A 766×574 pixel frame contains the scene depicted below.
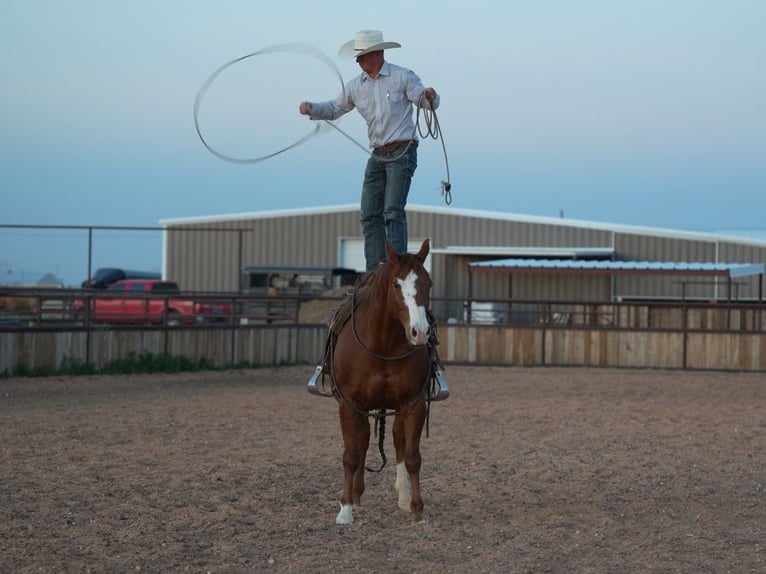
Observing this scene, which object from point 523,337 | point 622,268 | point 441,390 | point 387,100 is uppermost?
point 387,100

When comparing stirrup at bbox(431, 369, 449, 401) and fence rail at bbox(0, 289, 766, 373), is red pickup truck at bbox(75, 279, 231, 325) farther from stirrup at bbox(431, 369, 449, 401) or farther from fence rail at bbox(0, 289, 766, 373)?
stirrup at bbox(431, 369, 449, 401)

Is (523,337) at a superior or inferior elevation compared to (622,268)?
inferior

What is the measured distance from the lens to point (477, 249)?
1176 inches

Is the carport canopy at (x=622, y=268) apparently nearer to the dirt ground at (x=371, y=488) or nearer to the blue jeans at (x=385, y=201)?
the dirt ground at (x=371, y=488)

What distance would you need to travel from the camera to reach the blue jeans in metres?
7.16

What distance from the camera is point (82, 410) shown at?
11875 millimetres

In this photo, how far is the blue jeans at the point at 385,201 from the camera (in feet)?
23.5

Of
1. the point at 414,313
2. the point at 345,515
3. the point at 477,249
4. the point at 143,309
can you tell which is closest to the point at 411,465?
the point at 345,515

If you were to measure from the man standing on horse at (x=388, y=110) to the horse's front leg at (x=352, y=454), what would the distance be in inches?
43.3

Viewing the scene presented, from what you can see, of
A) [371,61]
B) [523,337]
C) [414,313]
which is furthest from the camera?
[523,337]

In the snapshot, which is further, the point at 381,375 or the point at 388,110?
the point at 388,110

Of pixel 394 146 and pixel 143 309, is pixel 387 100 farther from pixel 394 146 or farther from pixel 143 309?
pixel 143 309

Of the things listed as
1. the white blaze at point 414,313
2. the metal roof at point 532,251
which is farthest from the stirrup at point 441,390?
the metal roof at point 532,251

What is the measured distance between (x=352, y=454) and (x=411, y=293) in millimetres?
1294
